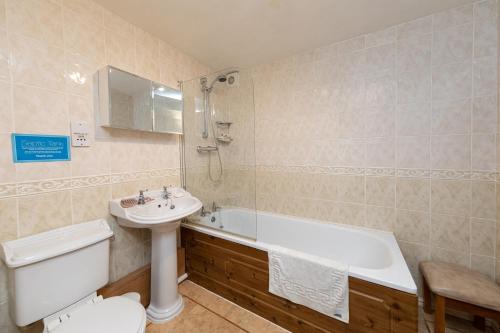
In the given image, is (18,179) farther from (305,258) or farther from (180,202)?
(305,258)

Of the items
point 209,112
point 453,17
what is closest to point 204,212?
point 209,112

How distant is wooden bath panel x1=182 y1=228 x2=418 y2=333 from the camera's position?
3.60ft

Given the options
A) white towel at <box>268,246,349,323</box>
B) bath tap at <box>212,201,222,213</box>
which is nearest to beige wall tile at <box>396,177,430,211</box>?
white towel at <box>268,246,349,323</box>

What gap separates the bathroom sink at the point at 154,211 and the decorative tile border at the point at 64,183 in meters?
0.17

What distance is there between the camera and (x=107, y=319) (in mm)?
1011

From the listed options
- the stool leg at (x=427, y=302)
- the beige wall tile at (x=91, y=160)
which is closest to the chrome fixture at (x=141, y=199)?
the beige wall tile at (x=91, y=160)

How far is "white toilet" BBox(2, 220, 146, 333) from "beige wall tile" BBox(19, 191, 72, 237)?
50 millimetres

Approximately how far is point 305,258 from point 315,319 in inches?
16.1

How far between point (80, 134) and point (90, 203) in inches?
Answer: 19.0

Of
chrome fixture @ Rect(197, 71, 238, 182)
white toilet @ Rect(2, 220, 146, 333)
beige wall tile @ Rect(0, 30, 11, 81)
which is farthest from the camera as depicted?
chrome fixture @ Rect(197, 71, 238, 182)

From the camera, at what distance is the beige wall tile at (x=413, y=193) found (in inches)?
64.2

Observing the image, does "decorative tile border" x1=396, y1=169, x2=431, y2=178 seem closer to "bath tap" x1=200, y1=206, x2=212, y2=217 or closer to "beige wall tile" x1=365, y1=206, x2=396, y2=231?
"beige wall tile" x1=365, y1=206, x2=396, y2=231

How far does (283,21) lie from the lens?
5.28 ft

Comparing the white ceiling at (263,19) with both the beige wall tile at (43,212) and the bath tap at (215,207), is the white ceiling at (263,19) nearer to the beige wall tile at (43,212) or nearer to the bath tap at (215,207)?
the beige wall tile at (43,212)
